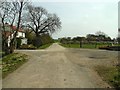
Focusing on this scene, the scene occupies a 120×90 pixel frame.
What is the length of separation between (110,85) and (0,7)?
25.0 m

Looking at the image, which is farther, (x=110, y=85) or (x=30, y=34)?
(x=30, y=34)

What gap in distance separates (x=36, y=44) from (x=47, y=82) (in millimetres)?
51150

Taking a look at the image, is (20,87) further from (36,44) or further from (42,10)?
(42,10)

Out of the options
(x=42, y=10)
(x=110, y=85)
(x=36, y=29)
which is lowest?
(x=110, y=85)

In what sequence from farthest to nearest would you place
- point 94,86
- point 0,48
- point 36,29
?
point 36,29
point 0,48
point 94,86

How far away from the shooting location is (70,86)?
10.1 meters

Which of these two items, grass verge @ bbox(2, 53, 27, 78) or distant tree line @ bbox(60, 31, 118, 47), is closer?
grass verge @ bbox(2, 53, 27, 78)

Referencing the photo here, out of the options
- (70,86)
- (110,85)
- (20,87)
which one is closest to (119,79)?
(110,85)

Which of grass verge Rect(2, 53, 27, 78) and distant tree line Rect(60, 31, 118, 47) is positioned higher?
distant tree line Rect(60, 31, 118, 47)

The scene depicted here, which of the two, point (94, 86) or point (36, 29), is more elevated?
point (36, 29)

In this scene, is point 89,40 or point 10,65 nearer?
point 10,65

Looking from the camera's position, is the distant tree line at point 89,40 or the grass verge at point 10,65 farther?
the distant tree line at point 89,40

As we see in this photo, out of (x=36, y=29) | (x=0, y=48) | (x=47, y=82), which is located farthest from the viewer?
(x=36, y=29)

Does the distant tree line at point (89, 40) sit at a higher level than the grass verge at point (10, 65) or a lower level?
higher
